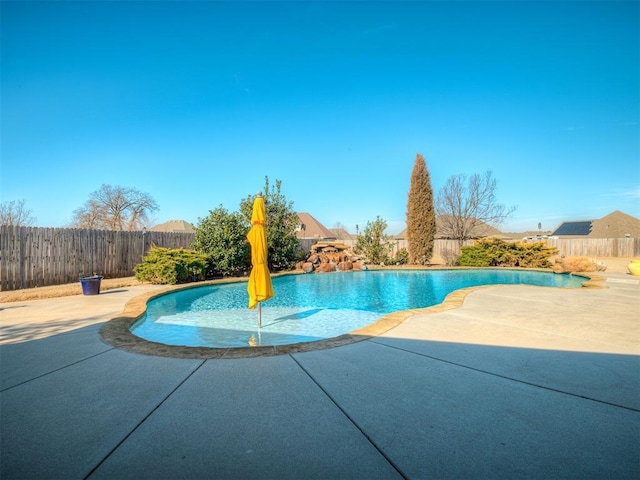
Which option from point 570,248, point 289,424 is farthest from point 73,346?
point 570,248

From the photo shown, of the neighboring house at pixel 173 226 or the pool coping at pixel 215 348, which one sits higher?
the neighboring house at pixel 173 226

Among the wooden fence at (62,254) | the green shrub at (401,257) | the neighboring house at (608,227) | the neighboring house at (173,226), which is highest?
the neighboring house at (173,226)

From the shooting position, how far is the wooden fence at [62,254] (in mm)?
9914

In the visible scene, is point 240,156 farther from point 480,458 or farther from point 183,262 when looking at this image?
→ point 480,458

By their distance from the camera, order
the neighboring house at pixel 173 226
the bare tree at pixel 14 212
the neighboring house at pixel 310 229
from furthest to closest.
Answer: the neighboring house at pixel 173 226 < the neighboring house at pixel 310 229 < the bare tree at pixel 14 212

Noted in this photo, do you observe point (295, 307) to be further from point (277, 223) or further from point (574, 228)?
point (574, 228)

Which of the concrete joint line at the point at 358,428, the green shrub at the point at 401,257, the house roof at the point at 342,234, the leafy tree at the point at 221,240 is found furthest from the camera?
the house roof at the point at 342,234

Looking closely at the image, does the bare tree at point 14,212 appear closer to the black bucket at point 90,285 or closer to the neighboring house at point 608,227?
the black bucket at point 90,285

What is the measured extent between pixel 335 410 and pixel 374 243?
61.1 ft

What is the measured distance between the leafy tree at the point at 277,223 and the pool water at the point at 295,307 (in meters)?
1.60

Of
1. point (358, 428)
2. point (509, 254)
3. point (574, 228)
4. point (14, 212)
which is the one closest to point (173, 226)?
point (14, 212)

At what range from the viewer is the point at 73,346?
13.1ft

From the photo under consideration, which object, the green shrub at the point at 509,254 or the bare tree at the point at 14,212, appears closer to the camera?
the green shrub at the point at 509,254

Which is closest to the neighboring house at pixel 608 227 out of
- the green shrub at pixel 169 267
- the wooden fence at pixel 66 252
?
the green shrub at pixel 169 267
